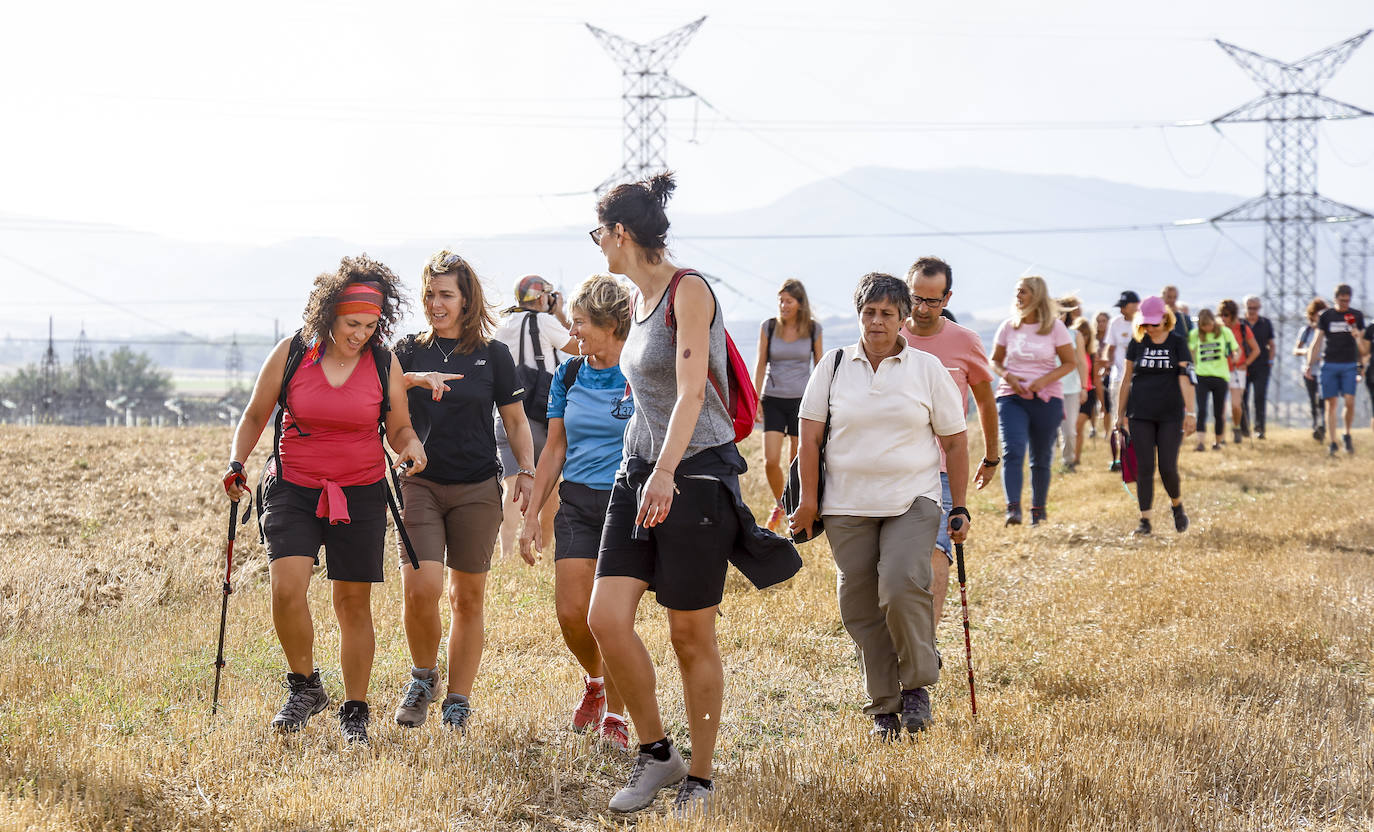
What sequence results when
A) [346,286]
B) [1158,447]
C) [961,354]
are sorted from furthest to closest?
1. [1158,447]
2. [961,354]
3. [346,286]

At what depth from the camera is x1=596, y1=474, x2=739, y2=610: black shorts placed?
4531mm

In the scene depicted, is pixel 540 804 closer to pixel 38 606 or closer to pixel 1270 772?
pixel 1270 772

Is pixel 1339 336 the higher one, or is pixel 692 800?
pixel 1339 336

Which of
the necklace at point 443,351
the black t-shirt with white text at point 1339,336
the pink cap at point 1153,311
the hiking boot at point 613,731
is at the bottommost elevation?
the hiking boot at point 613,731

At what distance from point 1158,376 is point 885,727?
6093 millimetres

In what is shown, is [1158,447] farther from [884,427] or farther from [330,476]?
[330,476]

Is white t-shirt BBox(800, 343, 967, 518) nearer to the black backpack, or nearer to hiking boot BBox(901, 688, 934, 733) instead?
hiking boot BBox(901, 688, 934, 733)

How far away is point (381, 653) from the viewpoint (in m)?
7.22

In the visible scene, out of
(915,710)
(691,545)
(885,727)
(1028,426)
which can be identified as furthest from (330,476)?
(1028,426)

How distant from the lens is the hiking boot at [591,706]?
5.78 m

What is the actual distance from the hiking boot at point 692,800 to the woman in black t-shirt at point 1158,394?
23.2 ft

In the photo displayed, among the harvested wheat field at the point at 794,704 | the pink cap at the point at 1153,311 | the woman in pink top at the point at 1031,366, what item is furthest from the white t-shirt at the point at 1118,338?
the woman in pink top at the point at 1031,366

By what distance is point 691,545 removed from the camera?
179 inches

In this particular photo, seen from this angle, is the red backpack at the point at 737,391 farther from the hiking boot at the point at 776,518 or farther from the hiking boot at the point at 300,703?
the hiking boot at the point at 776,518
